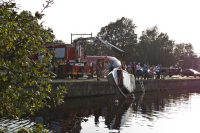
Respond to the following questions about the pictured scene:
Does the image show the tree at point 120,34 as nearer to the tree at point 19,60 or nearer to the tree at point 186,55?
the tree at point 186,55

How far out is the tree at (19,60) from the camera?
12.7 ft

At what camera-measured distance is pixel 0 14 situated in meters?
3.76

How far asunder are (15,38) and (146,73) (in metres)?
23.6

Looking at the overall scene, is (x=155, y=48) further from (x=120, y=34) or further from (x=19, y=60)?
(x=19, y=60)

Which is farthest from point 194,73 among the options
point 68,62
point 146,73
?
point 68,62

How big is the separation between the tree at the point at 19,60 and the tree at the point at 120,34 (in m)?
62.6

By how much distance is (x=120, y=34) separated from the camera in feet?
227

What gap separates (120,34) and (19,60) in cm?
6604

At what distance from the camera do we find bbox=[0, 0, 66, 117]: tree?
12.7ft

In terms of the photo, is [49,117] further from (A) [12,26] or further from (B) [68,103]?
(A) [12,26]

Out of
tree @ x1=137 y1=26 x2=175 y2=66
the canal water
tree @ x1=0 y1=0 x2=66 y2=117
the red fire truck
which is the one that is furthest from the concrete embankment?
tree @ x1=137 y1=26 x2=175 y2=66

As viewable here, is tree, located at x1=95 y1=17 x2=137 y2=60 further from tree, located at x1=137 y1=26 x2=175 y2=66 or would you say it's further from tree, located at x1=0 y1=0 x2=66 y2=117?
tree, located at x1=0 y1=0 x2=66 y2=117

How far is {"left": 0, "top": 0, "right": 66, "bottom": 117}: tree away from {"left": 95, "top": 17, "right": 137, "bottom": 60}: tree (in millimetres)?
62589

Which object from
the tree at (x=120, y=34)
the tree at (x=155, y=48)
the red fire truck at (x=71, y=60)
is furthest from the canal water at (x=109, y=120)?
A: the tree at (x=120, y=34)
